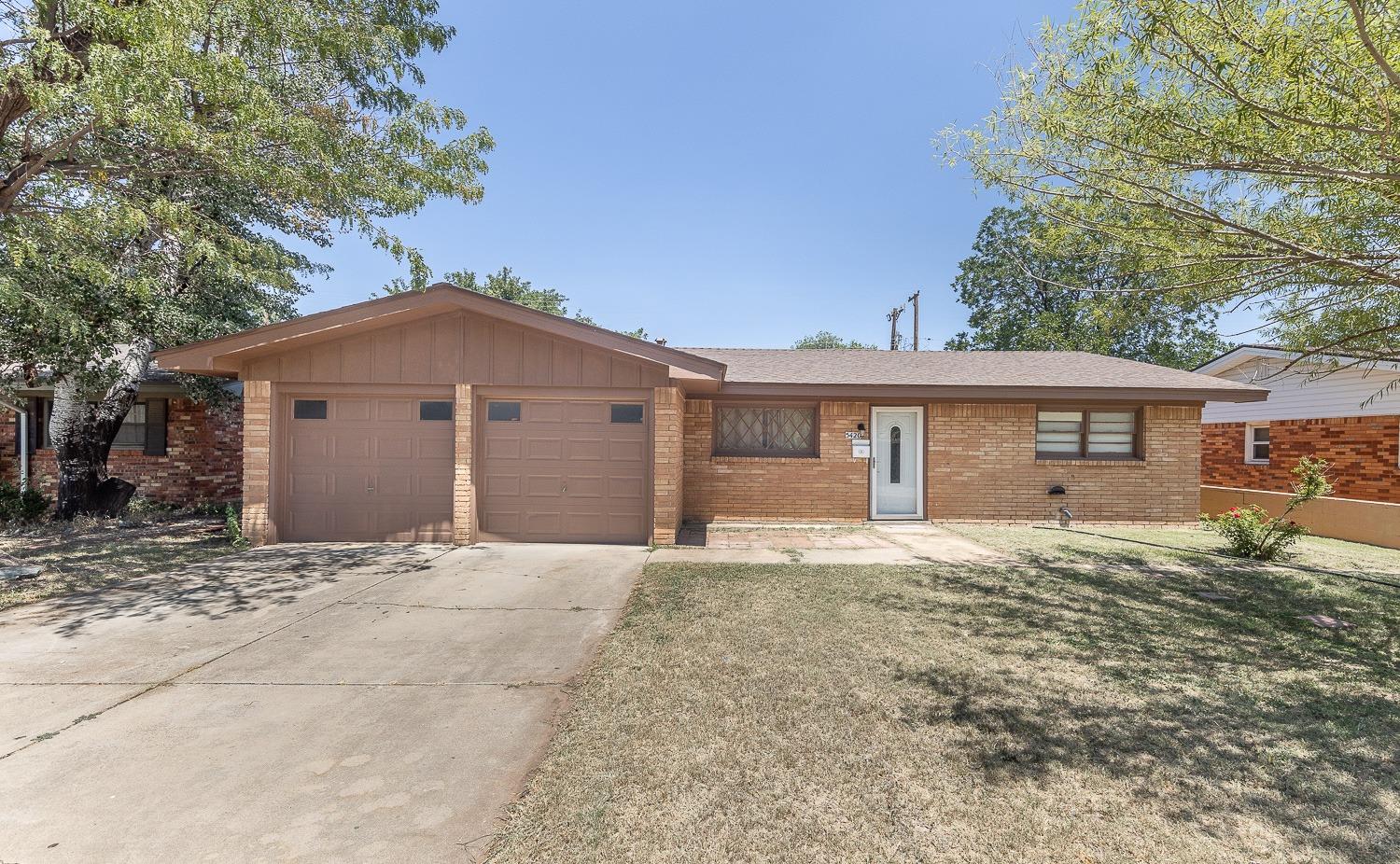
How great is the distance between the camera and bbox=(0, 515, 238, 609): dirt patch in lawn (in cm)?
603

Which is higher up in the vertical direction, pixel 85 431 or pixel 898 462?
pixel 85 431

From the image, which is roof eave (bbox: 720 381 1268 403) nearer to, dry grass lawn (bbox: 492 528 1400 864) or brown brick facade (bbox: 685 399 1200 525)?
brown brick facade (bbox: 685 399 1200 525)

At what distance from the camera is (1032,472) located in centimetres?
1062

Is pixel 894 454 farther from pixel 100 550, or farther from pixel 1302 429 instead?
pixel 100 550

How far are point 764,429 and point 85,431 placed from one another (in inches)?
501

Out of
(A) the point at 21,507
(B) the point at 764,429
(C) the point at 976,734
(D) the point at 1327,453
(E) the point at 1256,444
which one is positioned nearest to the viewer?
(C) the point at 976,734

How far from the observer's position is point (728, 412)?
10.8 meters

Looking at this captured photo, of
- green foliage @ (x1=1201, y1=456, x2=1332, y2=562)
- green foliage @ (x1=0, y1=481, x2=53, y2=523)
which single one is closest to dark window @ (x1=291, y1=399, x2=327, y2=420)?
green foliage @ (x1=0, y1=481, x2=53, y2=523)

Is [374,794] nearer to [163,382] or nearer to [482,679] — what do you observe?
[482,679]

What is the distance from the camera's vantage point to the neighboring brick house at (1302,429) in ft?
35.2

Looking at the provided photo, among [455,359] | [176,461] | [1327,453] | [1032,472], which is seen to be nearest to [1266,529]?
[1032,472]

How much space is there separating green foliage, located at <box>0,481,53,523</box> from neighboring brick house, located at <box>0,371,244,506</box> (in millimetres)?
1669

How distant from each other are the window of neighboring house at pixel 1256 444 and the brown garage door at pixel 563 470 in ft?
49.8

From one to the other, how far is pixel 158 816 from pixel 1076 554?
9396mm
